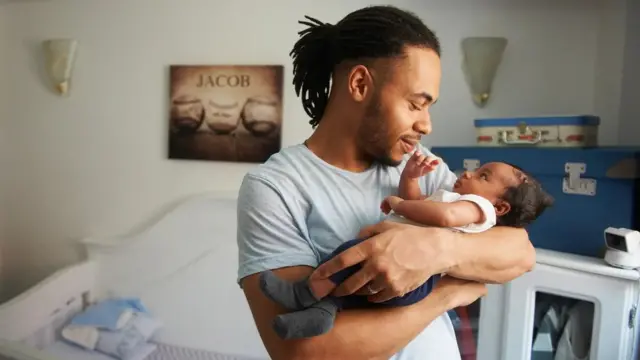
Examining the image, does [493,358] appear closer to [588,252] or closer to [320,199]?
[588,252]

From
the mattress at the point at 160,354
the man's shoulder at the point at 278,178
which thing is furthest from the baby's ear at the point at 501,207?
the mattress at the point at 160,354

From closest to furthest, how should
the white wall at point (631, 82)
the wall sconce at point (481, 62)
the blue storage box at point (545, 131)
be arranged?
the blue storage box at point (545, 131), the white wall at point (631, 82), the wall sconce at point (481, 62)

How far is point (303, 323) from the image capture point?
619 millimetres

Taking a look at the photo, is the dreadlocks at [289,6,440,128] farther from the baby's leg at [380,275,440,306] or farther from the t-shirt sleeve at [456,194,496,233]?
the baby's leg at [380,275,440,306]

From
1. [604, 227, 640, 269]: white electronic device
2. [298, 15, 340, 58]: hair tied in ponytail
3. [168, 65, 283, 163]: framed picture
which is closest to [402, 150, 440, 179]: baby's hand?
[298, 15, 340, 58]: hair tied in ponytail

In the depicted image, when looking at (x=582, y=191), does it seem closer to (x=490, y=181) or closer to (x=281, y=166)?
(x=490, y=181)

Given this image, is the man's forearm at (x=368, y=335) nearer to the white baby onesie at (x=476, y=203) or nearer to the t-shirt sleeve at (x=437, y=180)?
the white baby onesie at (x=476, y=203)

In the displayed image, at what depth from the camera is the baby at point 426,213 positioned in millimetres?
631

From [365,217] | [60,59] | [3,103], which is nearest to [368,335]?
[365,217]

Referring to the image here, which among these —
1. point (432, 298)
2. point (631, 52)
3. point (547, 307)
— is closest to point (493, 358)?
point (547, 307)

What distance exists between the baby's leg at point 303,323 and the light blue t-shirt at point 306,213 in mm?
87

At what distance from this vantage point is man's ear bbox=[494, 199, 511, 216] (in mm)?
860

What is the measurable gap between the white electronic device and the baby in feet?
1.43

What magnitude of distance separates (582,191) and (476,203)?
28.2 inches
